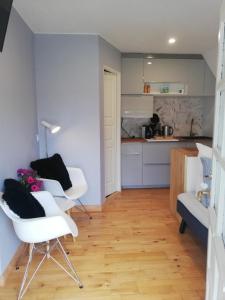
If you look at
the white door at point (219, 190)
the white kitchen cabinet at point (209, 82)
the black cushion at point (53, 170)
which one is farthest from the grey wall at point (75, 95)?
the white door at point (219, 190)

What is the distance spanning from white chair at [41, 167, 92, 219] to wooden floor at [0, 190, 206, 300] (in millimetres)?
455

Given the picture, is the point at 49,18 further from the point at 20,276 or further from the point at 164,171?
the point at 164,171

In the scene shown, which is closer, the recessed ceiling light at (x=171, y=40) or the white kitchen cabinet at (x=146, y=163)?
the recessed ceiling light at (x=171, y=40)

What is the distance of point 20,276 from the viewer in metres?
2.10

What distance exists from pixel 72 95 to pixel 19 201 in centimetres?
175

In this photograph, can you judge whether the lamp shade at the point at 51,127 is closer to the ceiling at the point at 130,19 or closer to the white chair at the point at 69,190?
the white chair at the point at 69,190

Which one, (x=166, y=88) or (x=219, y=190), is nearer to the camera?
(x=219, y=190)

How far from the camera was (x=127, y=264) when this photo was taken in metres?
2.26

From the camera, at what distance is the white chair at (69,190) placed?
102 inches

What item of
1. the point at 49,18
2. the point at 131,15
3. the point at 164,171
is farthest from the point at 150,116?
A: the point at 49,18

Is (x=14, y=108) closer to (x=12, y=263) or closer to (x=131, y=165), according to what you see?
(x=12, y=263)

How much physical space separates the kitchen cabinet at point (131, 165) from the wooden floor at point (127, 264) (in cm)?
109

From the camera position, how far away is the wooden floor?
75.0 inches

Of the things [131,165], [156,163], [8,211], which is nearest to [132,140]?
[131,165]
